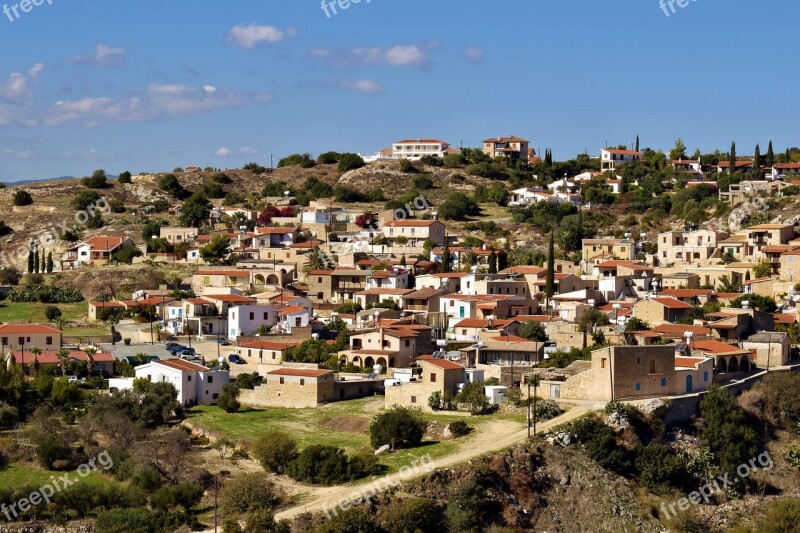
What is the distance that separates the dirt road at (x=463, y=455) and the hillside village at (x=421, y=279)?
1.59 m

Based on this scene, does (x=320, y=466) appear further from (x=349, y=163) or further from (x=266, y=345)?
(x=349, y=163)

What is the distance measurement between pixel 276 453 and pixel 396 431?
3721 millimetres

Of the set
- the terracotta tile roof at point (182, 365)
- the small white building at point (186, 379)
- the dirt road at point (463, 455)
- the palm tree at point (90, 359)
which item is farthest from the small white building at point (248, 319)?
the dirt road at point (463, 455)

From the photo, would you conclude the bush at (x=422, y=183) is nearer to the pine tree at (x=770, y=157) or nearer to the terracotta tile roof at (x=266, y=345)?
the pine tree at (x=770, y=157)

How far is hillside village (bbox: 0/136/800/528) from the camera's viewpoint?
46.9 m

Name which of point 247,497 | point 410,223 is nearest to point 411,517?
point 247,497

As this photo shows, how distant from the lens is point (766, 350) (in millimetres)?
49094

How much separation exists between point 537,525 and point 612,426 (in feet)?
16.3

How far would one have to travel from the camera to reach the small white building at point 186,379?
46.7m

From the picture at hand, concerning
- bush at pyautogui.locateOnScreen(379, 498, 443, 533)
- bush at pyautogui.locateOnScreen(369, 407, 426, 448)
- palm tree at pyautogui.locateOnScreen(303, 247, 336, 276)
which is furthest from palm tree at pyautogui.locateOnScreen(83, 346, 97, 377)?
palm tree at pyautogui.locateOnScreen(303, 247, 336, 276)

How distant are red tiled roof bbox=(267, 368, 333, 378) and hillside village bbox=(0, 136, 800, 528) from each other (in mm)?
79

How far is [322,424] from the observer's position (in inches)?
1726

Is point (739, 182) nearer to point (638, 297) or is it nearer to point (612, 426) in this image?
point (638, 297)

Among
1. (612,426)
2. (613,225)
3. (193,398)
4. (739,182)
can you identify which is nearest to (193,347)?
(193,398)
